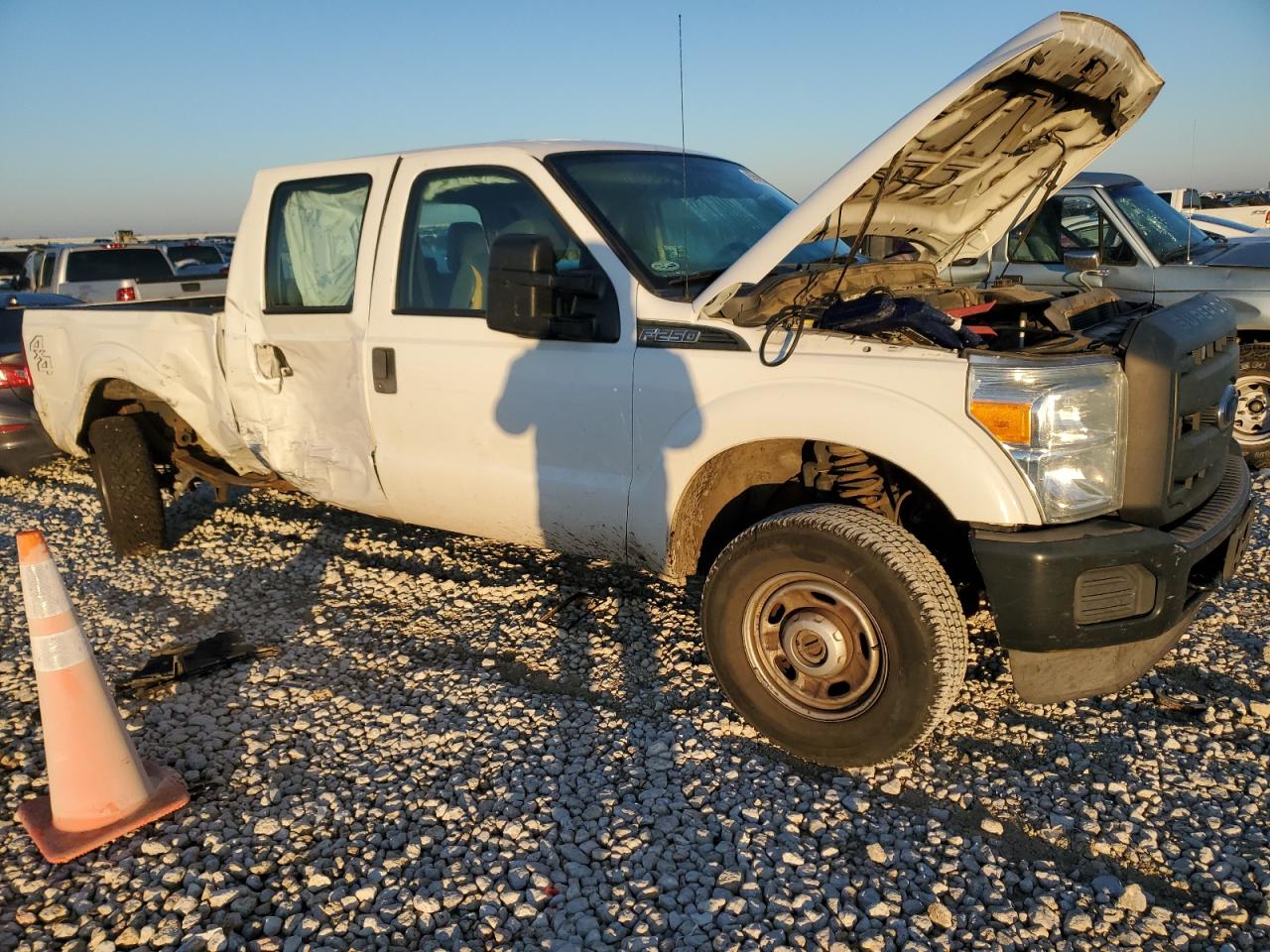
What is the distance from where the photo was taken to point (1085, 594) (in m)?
2.90

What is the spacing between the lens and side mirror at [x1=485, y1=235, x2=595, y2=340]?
343 centimetres

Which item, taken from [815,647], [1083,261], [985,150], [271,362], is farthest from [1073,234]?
[271,362]

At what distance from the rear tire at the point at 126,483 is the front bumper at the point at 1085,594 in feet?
16.0

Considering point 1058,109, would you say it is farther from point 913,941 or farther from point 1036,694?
point 913,941

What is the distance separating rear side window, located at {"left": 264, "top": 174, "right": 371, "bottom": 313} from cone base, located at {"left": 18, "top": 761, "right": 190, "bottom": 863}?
2.20m

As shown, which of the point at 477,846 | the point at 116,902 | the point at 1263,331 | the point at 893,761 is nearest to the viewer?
the point at 116,902

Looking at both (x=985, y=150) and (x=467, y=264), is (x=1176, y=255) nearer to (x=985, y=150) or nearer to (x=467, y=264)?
(x=985, y=150)

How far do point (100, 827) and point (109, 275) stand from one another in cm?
1427

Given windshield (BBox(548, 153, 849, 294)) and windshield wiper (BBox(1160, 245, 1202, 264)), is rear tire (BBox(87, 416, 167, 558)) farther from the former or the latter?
windshield wiper (BBox(1160, 245, 1202, 264))

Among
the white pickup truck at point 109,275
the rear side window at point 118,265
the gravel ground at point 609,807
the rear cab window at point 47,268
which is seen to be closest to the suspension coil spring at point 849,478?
the gravel ground at point 609,807

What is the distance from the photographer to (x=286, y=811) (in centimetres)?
315

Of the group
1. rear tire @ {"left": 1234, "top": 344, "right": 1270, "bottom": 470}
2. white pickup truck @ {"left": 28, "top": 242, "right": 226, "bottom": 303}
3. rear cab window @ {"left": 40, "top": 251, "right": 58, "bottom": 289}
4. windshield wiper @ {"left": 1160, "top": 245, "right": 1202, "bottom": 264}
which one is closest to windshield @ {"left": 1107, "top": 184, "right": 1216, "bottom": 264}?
windshield wiper @ {"left": 1160, "top": 245, "right": 1202, "bottom": 264}

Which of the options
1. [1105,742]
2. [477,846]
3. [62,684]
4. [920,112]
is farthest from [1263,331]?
[62,684]

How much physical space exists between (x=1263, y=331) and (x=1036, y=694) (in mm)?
5233
